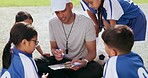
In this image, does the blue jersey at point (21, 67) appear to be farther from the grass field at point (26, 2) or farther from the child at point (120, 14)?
the grass field at point (26, 2)

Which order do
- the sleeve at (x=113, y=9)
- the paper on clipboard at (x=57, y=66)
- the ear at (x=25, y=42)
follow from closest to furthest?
the ear at (x=25, y=42) < the paper on clipboard at (x=57, y=66) < the sleeve at (x=113, y=9)

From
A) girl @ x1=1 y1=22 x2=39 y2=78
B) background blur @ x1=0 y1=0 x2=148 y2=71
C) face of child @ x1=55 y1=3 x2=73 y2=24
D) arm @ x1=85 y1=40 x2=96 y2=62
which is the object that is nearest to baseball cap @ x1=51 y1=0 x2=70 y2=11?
face of child @ x1=55 y1=3 x2=73 y2=24

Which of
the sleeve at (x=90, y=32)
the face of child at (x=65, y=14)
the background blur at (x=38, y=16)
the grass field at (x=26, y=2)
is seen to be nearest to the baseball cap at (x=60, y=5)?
the face of child at (x=65, y=14)

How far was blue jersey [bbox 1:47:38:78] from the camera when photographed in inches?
111

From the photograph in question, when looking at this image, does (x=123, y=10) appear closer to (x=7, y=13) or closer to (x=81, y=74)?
(x=81, y=74)

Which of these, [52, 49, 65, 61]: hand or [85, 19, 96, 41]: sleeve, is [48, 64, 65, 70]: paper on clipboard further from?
[85, 19, 96, 41]: sleeve

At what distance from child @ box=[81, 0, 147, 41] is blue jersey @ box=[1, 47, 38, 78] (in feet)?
3.53

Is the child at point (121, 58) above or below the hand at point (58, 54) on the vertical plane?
above

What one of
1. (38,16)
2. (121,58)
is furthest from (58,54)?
(38,16)

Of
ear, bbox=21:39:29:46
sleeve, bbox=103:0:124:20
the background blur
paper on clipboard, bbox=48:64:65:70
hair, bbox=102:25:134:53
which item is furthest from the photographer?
the background blur

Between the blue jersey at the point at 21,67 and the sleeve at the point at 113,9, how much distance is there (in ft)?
3.87

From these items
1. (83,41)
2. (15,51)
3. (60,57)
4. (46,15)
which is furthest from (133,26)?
(46,15)

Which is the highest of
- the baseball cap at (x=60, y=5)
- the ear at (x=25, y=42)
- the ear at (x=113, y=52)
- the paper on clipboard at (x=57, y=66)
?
the baseball cap at (x=60, y=5)

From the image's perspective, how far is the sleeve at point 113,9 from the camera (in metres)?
3.67
